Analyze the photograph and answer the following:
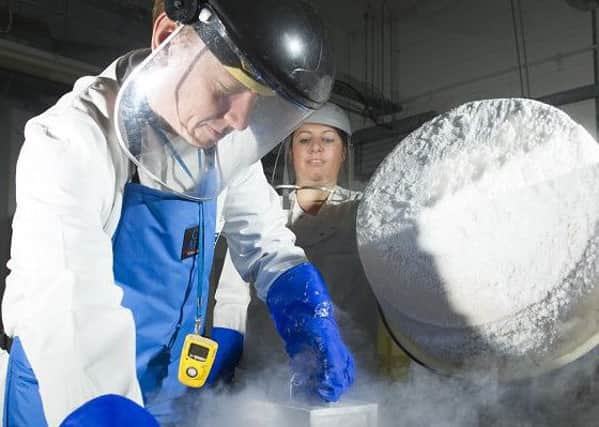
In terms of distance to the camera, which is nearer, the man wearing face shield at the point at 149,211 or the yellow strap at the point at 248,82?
the man wearing face shield at the point at 149,211

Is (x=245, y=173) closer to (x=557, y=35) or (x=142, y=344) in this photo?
(x=142, y=344)

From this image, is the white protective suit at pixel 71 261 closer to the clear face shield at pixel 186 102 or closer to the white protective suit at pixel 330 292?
the clear face shield at pixel 186 102

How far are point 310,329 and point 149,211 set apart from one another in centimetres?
44

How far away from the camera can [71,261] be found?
77 centimetres

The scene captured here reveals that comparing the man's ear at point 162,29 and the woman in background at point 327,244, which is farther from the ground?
the man's ear at point 162,29

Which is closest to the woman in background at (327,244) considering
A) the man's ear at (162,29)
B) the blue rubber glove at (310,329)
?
the blue rubber glove at (310,329)

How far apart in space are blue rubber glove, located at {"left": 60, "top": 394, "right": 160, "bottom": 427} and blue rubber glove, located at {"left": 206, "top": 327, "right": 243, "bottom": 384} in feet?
2.26

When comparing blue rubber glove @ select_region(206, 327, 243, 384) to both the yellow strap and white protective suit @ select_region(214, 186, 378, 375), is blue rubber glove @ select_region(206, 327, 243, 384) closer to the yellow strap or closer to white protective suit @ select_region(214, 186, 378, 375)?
white protective suit @ select_region(214, 186, 378, 375)

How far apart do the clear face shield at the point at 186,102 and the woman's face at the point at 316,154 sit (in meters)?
1.10

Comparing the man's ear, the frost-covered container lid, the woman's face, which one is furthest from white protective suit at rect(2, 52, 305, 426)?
the woman's face

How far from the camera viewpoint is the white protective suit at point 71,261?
746mm

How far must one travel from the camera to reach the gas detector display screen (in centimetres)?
105

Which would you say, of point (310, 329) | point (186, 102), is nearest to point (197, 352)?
point (310, 329)

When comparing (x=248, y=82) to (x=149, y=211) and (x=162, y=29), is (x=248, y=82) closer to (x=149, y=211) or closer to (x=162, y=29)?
(x=162, y=29)
